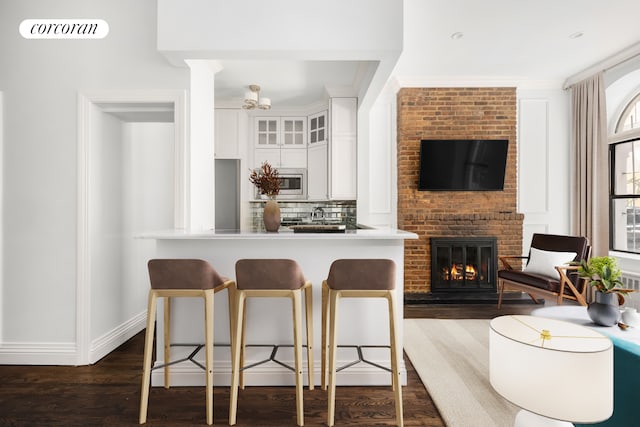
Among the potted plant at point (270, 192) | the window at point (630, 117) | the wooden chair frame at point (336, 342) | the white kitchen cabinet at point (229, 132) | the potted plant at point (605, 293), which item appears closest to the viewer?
the wooden chair frame at point (336, 342)

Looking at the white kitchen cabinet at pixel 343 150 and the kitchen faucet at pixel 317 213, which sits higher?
the white kitchen cabinet at pixel 343 150

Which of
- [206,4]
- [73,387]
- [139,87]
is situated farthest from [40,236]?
[206,4]

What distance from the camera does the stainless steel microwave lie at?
201 inches

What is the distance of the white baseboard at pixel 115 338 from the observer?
2.73 metres

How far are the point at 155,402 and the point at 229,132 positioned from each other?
3.75 metres

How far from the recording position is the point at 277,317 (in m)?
2.42

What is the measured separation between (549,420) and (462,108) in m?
4.41

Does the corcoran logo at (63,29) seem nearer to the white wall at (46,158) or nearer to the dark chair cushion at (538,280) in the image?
the white wall at (46,158)

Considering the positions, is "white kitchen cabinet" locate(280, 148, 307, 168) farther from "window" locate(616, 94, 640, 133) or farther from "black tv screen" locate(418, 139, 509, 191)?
"window" locate(616, 94, 640, 133)

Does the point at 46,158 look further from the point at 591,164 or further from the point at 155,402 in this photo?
the point at 591,164

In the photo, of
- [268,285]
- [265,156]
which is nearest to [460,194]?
[265,156]

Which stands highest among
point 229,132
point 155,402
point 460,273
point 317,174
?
point 229,132

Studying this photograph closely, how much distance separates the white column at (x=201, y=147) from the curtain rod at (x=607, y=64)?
4.50m

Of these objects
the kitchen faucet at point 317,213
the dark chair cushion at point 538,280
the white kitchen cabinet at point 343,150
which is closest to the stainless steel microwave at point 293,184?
the kitchen faucet at point 317,213
